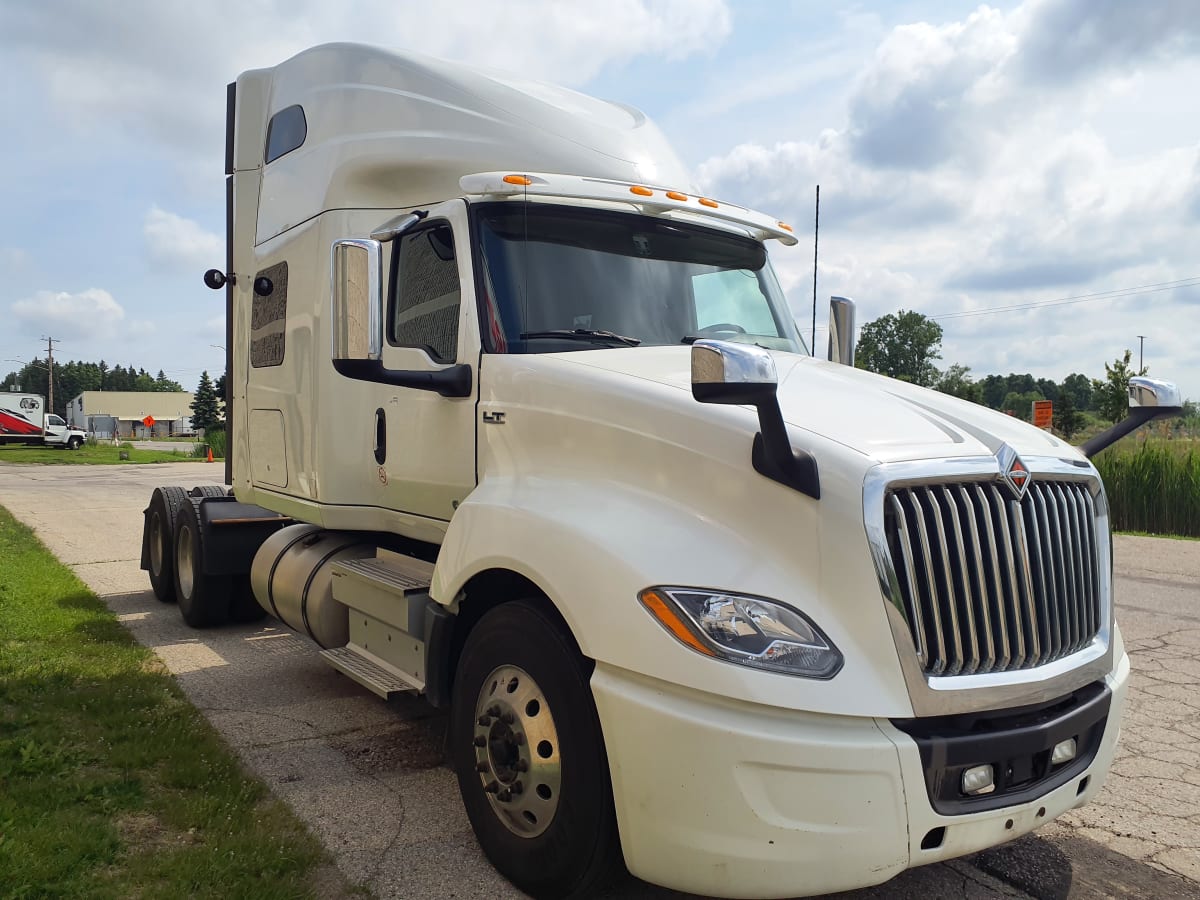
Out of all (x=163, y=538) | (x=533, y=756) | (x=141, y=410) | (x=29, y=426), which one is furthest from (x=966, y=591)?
(x=141, y=410)

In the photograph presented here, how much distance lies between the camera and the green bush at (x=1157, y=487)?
51.6 feet

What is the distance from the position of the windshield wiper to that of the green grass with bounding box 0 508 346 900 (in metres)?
2.18

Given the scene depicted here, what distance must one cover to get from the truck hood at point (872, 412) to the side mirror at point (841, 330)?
113cm

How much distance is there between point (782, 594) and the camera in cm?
280

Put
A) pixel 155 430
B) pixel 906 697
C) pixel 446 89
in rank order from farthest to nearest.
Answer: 1. pixel 155 430
2. pixel 446 89
3. pixel 906 697

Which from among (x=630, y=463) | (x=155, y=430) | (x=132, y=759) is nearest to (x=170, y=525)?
(x=132, y=759)

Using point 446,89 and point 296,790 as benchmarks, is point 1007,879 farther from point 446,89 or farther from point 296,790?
point 446,89

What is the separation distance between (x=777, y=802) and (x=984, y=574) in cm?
96

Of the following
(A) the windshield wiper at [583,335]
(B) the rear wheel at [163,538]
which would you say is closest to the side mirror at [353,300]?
(A) the windshield wiper at [583,335]

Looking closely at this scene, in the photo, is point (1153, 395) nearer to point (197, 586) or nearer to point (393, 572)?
point (393, 572)

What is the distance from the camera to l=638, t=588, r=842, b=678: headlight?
106 inches

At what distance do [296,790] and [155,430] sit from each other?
445 feet

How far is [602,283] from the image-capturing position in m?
4.29

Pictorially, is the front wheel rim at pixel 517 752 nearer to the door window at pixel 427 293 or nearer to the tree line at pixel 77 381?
the door window at pixel 427 293
